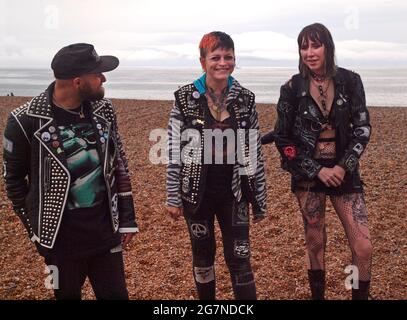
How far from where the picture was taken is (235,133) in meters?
3.68

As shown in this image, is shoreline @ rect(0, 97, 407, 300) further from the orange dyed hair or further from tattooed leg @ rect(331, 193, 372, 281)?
the orange dyed hair

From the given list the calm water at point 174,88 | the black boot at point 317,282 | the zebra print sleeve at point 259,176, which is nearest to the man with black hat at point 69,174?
the zebra print sleeve at point 259,176

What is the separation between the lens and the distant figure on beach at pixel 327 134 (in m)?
3.81

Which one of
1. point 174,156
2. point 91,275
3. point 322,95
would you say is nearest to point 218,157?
point 174,156

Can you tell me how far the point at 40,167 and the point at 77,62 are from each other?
0.68 metres

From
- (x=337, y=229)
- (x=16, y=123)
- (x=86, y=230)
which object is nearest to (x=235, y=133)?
(x=86, y=230)

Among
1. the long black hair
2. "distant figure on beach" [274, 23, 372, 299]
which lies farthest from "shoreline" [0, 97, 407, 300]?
the long black hair

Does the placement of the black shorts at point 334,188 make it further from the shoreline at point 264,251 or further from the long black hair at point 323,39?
the shoreline at point 264,251

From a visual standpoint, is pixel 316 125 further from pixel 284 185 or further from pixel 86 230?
pixel 284 185

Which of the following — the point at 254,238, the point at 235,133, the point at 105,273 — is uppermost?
the point at 235,133

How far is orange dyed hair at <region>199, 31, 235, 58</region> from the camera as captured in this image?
363cm

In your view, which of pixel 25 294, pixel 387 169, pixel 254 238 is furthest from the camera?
pixel 387 169

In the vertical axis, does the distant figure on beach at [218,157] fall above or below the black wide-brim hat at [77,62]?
below
